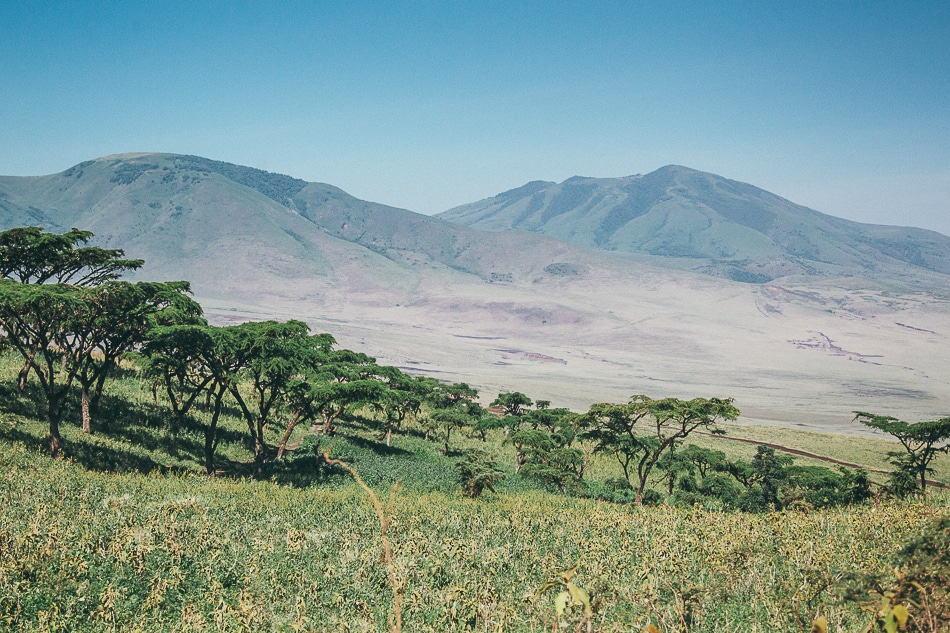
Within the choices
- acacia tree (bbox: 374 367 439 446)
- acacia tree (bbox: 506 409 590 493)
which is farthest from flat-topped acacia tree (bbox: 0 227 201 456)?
acacia tree (bbox: 506 409 590 493)

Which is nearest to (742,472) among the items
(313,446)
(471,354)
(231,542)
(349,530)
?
(313,446)

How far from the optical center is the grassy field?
7973mm

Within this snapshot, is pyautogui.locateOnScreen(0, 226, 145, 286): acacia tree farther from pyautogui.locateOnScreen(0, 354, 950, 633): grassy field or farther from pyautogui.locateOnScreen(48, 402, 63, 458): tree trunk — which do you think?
pyautogui.locateOnScreen(0, 354, 950, 633): grassy field

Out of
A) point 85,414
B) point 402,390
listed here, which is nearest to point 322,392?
point 85,414

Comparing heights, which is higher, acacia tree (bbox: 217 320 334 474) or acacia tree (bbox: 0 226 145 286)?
acacia tree (bbox: 0 226 145 286)

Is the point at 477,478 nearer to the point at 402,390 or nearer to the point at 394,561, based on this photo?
the point at 394,561

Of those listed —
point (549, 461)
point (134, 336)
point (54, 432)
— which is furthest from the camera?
point (549, 461)

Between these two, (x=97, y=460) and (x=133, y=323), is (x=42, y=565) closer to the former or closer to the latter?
(x=97, y=460)

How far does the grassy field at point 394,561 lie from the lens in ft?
26.2

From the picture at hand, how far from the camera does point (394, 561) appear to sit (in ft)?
35.0

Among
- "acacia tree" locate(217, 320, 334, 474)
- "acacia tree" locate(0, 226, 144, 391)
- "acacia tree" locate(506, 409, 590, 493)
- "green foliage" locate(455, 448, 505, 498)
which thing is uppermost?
"acacia tree" locate(0, 226, 144, 391)

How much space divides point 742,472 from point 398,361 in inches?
5484

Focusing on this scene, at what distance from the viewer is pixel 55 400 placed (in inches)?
855

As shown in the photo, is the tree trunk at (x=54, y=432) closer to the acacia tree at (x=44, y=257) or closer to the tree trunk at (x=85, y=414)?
the tree trunk at (x=85, y=414)
